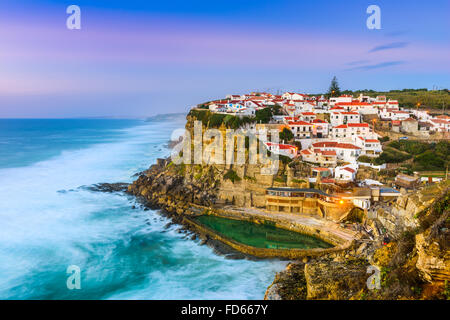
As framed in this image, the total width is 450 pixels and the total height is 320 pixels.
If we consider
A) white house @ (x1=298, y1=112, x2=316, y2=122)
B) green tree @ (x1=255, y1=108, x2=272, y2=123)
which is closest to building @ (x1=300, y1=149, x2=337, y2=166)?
green tree @ (x1=255, y1=108, x2=272, y2=123)

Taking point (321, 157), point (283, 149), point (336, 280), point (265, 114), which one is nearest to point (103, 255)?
point (336, 280)

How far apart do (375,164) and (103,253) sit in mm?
21814

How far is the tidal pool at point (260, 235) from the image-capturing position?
1781cm

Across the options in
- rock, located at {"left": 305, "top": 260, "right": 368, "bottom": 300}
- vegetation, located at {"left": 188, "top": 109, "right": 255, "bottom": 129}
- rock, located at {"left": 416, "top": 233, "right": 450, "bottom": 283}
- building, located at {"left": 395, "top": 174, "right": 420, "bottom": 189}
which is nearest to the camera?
rock, located at {"left": 416, "top": 233, "right": 450, "bottom": 283}

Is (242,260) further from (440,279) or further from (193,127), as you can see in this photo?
(193,127)

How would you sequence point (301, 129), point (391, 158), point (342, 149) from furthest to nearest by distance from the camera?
point (301, 129) < point (342, 149) < point (391, 158)

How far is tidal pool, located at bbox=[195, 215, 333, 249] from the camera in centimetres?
1781

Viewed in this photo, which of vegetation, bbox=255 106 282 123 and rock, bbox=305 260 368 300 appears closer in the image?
rock, bbox=305 260 368 300

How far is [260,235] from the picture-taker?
1941cm

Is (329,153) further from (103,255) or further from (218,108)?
(103,255)

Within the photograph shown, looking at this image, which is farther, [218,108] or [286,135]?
[218,108]

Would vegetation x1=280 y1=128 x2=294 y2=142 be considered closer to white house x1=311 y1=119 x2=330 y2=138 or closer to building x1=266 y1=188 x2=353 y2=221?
white house x1=311 y1=119 x2=330 y2=138

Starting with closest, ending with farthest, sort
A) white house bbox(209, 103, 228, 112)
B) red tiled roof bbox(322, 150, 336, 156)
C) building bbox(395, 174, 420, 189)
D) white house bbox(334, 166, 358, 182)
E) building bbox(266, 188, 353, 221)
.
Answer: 1. building bbox(266, 188, 353, 221)
2. building bbox(395, 174, 420, 189)
3. white house bbox(334, 166, 358, 182)
4. red tiled roof bbox(322, 150, 336, 156)
5. white house bbox(209, 103, 228, 112)

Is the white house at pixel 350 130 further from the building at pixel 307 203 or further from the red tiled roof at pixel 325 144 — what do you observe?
the building at pixel 307 203
